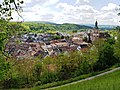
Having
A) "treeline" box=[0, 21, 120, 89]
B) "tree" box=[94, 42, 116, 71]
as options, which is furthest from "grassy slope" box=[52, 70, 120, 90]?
"tree" box=[94, 42, 116, 71]

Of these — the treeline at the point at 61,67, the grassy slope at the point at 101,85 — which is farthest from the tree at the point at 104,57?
the grassy slope at the point at 101,85

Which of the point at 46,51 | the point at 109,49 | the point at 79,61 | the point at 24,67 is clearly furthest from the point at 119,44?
the point at 46,51

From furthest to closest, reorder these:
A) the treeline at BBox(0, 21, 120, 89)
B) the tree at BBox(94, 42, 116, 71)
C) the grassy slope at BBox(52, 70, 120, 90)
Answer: the tree at BBox(94, 42, 116, 71) → the treeline at BBox(0, 21, 120, 89) → the grassy slope at BBox(52, 70, 120, 90)

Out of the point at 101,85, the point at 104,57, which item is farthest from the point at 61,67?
the point at 101,85

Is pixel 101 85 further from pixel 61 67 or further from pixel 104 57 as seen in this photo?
pixel 104 57

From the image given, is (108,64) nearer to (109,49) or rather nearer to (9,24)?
(109,49)

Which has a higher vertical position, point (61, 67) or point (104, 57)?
point (104, 57)

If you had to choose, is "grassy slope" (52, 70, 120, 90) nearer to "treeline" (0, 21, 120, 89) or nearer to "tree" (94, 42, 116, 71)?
"treeline" (0, 21, 120, 89)

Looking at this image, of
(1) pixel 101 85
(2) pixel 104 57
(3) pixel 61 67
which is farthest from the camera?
(2) pixel 104 57

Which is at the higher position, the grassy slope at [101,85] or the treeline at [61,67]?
the grassy slope at [101,85]

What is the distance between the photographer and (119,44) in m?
53.7

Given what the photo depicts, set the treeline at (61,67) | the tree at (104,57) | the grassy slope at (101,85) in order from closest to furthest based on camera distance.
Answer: the grassy slope at (101,85) < the treeline at (61,67) < the tree at (104,57)

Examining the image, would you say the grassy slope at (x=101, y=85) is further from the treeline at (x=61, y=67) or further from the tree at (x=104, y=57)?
the tree at (x=104, y=57)

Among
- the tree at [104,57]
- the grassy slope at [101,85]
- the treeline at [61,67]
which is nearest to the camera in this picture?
the grassy slope at [101,85]
